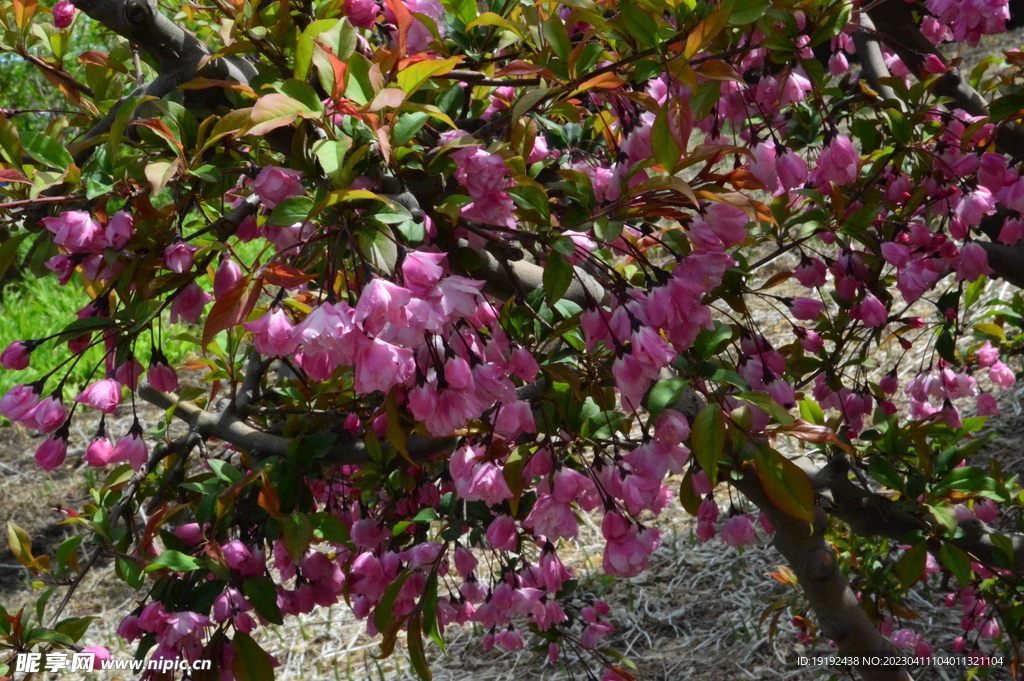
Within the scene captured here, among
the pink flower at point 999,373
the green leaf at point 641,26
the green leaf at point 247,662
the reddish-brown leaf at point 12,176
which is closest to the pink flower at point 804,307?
the green leaf at point 641,26

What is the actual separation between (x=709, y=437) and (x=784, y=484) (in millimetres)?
107

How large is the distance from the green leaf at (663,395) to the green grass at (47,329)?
3334mm

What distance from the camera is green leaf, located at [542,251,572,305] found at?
2.64 ft

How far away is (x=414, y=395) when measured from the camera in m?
0.79

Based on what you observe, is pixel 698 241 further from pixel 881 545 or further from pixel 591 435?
pixel 881 545

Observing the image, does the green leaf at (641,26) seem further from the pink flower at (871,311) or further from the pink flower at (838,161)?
the pink flower at (871,311)

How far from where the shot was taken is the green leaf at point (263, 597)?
3.78 ft

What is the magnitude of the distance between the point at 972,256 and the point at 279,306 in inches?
45.3

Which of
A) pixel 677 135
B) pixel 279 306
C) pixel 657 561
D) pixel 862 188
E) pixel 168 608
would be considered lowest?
pixel 657 561

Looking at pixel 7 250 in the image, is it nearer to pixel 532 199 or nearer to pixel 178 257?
pixel 178 257

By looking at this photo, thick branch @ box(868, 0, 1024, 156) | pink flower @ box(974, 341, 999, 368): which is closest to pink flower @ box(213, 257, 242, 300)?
thick branch @ box(868, 0, 1024, 156)

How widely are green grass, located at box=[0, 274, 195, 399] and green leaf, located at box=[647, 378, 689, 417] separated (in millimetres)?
3334

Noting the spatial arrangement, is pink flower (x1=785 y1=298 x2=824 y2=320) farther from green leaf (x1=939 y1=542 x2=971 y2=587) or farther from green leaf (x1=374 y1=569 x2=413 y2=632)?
green leaf (x1=374 y1=569 x2=413 y2=632)

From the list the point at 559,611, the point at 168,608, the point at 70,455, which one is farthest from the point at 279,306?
the point at 70,455
